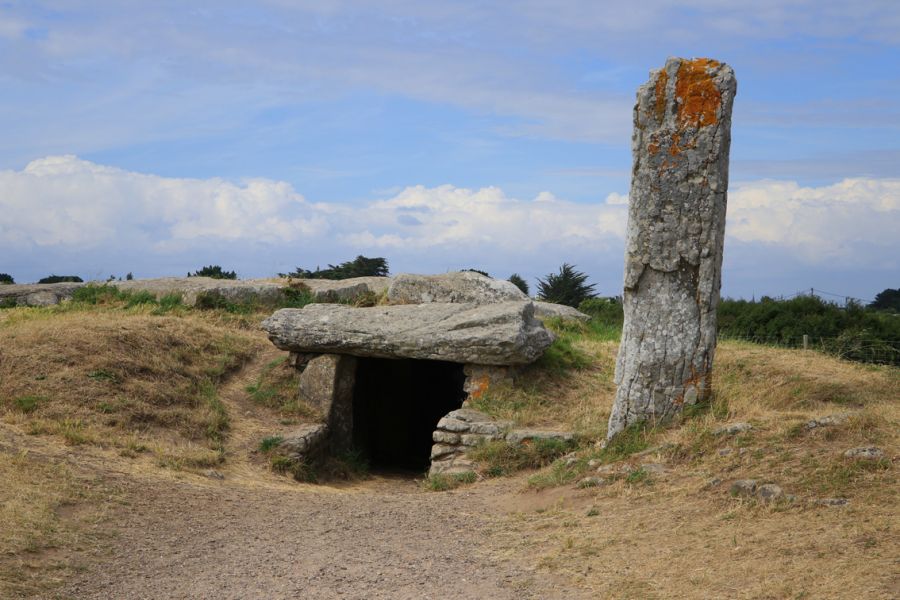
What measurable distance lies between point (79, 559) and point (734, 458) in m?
5.96

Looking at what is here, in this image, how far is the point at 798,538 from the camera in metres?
7.20

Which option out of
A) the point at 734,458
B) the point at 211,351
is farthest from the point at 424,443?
the point at 734,458

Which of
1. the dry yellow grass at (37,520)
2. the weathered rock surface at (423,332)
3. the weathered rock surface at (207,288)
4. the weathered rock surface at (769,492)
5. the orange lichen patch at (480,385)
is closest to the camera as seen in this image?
the dry yellow grass at (37,520)

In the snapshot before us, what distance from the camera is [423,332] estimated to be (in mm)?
A: 13352

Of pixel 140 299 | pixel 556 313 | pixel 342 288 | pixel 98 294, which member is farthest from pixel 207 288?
pixel 556 313

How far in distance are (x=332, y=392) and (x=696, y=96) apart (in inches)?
265

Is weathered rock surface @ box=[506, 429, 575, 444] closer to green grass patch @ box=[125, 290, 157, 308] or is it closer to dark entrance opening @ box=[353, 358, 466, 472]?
dark entrance opening @ box=[353, 358, 466, 472]

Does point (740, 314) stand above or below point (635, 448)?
above

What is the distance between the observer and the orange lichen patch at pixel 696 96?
10.2 meters

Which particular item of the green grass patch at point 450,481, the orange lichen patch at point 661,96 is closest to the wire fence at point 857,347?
the orange lichen patch at point 661,96

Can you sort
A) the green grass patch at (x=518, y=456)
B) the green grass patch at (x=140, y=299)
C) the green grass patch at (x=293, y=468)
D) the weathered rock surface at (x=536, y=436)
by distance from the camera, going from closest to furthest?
1. the green grass patch at (x=518, y=456)
2. the weathered rock surface at (x=536, y=436)
3. the green grass patch at (x=293, y=468)
4. the green grass patch at (x=140, y=299)

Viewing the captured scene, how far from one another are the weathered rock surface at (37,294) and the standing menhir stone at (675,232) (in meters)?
12.6

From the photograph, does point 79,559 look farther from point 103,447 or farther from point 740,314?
point 740,314

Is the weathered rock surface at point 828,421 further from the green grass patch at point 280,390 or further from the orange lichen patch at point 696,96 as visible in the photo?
the green grass patch at point 280,390
